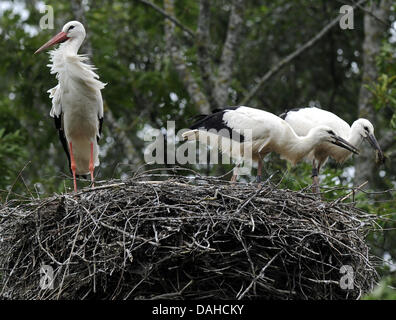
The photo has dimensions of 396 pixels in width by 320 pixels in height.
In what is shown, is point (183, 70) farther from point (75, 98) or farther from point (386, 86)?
point (75, 98)

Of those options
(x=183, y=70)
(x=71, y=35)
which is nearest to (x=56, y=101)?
(x=71, y=35)

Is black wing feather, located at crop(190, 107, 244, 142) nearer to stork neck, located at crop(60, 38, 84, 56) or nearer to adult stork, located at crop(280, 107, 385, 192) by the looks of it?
adult stork, located at crop(280, 107, 385, 192)

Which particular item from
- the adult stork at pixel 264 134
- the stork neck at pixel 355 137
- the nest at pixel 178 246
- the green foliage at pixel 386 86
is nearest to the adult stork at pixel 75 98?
the adult stork at pixel 264 134

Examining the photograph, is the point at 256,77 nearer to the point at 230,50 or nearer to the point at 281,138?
the point at 230,50

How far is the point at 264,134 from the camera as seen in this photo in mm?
8484

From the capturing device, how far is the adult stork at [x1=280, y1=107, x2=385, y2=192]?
29.6ft

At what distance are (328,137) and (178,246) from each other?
298 cm

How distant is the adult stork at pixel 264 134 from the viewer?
8461mm

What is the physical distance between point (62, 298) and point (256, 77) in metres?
10.6

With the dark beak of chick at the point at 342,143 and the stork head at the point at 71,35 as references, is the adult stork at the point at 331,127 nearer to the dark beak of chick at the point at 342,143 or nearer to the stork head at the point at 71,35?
the dark beak of chick at the point at 342,143

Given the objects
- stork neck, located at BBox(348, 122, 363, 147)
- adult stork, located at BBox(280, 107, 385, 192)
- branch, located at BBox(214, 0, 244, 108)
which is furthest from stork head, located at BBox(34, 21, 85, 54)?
stork neck, located at BBox(348, 122, 363, 147)

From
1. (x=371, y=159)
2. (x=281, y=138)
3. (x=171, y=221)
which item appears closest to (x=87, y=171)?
(x=281, y=138)

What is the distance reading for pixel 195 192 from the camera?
6805 mm

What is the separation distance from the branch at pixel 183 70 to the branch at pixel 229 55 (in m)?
0.27
